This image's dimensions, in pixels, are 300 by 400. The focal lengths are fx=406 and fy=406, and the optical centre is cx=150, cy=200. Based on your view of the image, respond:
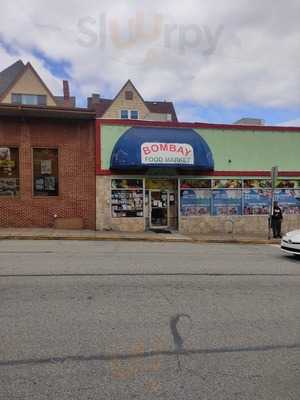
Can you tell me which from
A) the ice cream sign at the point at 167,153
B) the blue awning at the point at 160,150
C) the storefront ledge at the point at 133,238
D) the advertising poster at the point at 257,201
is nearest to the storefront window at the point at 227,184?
the advertising poster at the point at 257,201

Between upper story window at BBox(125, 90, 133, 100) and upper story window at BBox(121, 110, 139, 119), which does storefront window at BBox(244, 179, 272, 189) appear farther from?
upper story window at BBox(125, 90, 133, 100)

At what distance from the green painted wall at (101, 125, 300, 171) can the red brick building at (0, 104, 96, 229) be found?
5.82 m

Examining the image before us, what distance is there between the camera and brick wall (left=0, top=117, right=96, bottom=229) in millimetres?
18062

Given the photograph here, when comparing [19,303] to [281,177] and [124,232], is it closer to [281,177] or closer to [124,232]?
[124,232]

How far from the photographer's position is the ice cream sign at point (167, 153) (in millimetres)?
18406

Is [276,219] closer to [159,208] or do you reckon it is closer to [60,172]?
[159,208]

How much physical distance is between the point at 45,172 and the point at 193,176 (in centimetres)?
702

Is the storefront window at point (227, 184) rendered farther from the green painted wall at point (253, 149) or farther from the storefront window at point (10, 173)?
the storefront window at point (10, 173)

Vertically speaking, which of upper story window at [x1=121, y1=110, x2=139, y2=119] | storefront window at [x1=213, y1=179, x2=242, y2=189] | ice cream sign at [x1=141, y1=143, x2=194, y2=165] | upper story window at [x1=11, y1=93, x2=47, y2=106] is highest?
upper story window at [x1=11, y1=93, x2=47, y2=106]

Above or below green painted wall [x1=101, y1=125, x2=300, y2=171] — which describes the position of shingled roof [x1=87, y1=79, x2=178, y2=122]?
above

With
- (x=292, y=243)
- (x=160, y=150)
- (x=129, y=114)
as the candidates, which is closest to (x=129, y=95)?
(x=129, y=114)

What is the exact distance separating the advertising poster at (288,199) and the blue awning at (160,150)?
14.7ft

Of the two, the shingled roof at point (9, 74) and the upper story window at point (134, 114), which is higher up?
the shingled roof at point (9, 74)

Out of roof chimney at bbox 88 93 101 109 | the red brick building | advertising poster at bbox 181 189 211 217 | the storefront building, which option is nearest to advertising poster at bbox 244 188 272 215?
the storefront building
